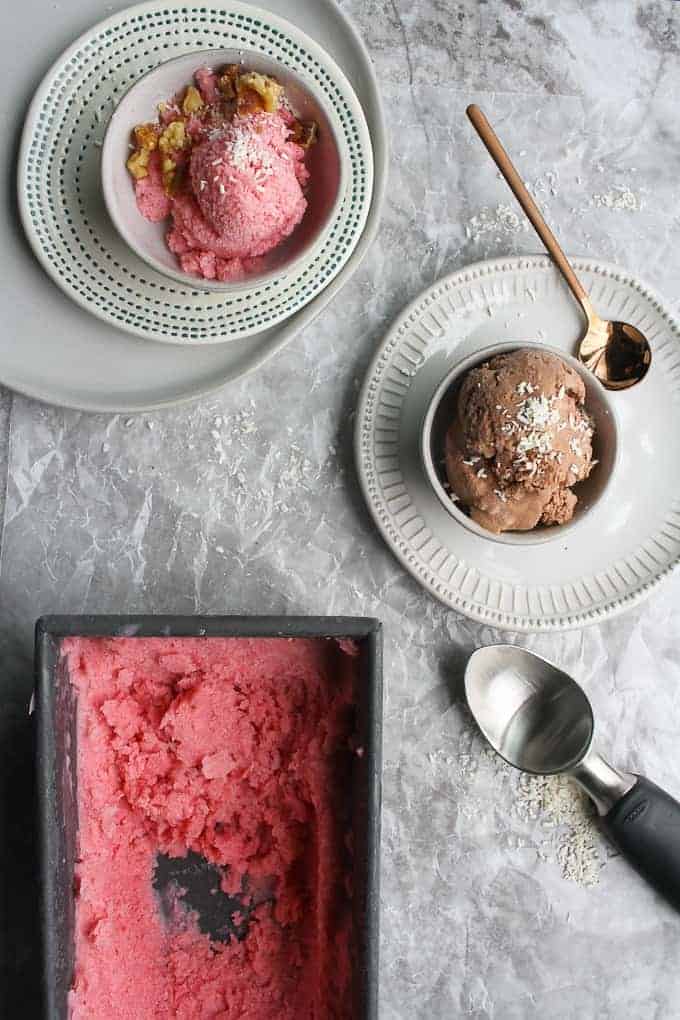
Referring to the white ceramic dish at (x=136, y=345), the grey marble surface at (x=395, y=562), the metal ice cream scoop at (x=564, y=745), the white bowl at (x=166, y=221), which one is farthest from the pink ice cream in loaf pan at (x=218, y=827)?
the white bowl at (x=166, y=221)

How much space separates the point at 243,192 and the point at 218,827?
86 centimetres

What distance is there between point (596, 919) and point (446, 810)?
11.5 inches

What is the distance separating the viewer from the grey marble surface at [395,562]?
4.63ft

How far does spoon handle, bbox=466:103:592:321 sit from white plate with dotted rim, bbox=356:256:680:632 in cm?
2

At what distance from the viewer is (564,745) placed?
143 cm

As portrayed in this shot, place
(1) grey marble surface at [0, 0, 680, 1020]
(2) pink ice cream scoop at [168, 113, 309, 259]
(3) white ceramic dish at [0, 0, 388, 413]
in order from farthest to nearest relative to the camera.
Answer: (1) grey marble surface at [0, 0, 680, 1020]
(3) white ceramic dish at [0, 0, 388, 413]
(2) pink ice cream scoop at [168, 113, 309, 259]

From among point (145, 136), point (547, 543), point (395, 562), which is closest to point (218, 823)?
point (395, 562)

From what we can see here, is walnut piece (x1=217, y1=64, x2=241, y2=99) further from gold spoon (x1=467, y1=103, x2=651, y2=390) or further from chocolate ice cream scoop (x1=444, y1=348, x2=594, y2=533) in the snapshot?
chocolate ice cream scoop (x1=444, y1=348, x2=594, y2=533)

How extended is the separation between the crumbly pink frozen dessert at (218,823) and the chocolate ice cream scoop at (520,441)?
0.93 ft

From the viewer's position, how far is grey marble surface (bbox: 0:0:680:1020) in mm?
1411

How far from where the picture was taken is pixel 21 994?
4.55ft

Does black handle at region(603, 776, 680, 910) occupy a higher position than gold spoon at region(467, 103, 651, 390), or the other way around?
gold spoon at region(467, 103, 651, 390)

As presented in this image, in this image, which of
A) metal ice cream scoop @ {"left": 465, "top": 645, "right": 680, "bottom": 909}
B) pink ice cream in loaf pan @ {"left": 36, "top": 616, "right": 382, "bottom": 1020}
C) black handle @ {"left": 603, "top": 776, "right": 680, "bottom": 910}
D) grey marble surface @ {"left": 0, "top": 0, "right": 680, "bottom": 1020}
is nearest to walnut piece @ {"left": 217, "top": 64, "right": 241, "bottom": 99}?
grey marble surface @ {"left": 0, "top": 0, "right": 680, "bottom": 1020}

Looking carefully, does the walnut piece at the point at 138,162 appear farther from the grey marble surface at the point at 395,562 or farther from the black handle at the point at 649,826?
the black handle at the point at 649,826
